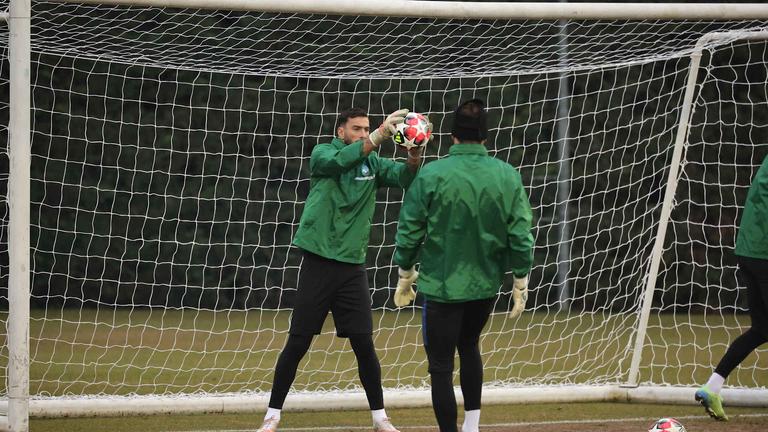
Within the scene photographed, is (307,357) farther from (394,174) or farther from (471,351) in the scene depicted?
(471,351)

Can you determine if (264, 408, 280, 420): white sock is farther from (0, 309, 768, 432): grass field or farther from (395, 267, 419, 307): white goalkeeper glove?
(395, 267, 419, 307): white goalkeeper glove

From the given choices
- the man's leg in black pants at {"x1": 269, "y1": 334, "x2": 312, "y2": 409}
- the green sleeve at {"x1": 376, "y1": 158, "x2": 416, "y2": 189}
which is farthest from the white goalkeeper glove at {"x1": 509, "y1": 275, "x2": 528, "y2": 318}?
the man's leg in black pants at {"x1": 269, "y1": 334, "x2": 312, "y2": 409}

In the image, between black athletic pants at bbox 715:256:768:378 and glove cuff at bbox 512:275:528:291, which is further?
black athletic pants at bbox 715:256:768:378

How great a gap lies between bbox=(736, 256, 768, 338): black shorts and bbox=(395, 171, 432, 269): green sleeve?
2293mm

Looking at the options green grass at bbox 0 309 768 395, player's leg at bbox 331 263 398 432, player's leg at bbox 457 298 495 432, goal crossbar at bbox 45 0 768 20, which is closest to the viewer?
player's leg at bbox 457 298 495 432

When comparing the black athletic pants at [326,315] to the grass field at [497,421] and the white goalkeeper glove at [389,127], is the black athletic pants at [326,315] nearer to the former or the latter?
the grass field at [497,421]

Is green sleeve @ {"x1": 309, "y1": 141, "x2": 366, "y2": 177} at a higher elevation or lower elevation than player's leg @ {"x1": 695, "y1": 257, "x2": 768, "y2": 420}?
higher

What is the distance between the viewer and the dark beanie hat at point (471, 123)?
17.9 feet

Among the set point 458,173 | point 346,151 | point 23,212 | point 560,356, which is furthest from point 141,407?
point 560,356

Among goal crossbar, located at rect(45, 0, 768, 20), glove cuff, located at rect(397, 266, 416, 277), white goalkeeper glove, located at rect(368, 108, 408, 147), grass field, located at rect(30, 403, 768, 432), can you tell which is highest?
goal crossbar, located at rect(45, 0, 768, 20)

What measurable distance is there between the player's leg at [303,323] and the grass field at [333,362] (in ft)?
1.89

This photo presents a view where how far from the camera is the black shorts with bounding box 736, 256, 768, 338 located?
6.56 m

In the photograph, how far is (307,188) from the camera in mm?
12680

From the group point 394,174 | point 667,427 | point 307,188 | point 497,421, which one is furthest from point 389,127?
point 307,188
